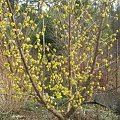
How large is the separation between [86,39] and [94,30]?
403 mm

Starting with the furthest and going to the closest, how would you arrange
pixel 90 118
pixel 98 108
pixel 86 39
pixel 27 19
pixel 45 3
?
pixel 98 108 → pixel 90 118 → pixel 86 39 → pixel 45 3 → pixel 27 19

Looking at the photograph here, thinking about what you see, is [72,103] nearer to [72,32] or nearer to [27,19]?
[72,32]

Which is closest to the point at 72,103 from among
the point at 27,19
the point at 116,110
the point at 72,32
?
the point at 72,32

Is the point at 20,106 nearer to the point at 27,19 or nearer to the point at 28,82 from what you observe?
the point at 28,82

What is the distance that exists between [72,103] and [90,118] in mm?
1403

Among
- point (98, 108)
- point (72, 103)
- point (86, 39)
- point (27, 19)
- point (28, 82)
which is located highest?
point (27, 19)

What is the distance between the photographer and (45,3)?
471cm

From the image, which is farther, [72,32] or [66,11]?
[72,32]

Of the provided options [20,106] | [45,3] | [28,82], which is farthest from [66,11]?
[20,106]

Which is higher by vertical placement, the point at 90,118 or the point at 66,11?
the point at 66,11

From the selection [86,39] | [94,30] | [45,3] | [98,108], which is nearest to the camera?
[45,3]

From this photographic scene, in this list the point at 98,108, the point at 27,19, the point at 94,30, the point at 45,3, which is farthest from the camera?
the point at 98,108

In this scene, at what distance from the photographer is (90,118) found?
615 cm

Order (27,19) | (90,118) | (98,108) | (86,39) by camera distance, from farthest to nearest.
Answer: (98,108) < (90,118) < (86,39) < (27,19)
